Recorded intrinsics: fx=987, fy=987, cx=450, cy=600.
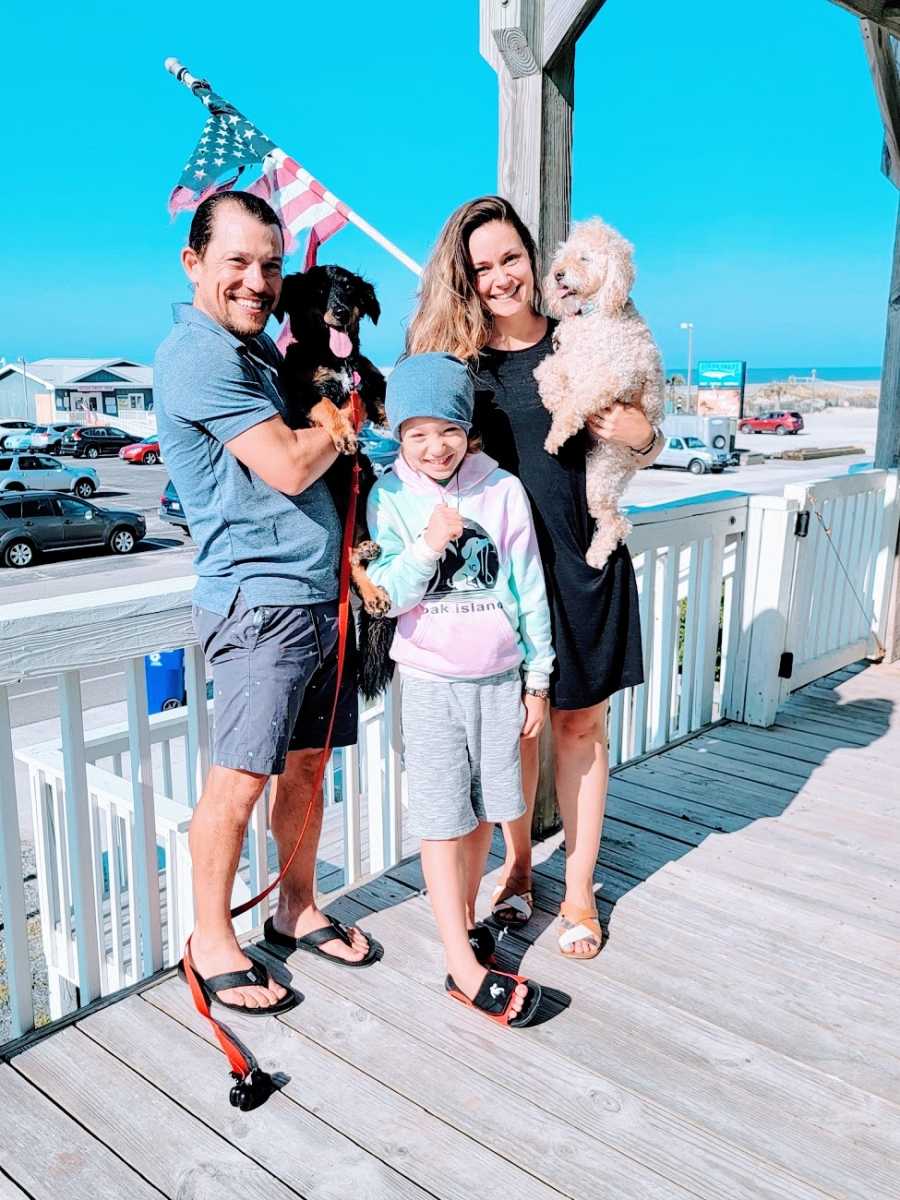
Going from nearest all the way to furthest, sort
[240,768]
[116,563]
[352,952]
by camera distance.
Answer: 1. [240,768]
2. [352,952]
3. [116,563]

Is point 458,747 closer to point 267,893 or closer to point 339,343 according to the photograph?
point 267,893

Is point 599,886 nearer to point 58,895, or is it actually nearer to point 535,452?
point 535,452

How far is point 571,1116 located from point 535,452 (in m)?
1.32

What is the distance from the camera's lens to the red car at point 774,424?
45.9 metres

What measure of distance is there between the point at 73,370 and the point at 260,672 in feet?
186

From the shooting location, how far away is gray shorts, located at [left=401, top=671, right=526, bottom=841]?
2023 millimetres

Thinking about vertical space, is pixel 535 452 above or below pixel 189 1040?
above

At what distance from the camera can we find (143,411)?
175ft

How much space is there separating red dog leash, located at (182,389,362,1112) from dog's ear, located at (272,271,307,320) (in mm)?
207

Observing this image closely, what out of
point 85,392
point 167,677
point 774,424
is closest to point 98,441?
point 85,392

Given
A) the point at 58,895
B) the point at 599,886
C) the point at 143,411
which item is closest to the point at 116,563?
the point at 58,895

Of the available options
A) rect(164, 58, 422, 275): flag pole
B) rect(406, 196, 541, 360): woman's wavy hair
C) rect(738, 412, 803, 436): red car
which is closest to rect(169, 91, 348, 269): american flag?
rect(164, 58, 422, 275): flag pole

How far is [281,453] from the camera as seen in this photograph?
5.75 feet

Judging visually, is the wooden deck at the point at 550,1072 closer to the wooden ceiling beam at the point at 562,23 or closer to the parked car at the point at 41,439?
the wooden ceiling beam at the point at 562,23
